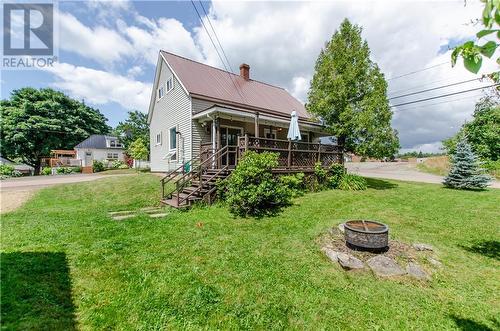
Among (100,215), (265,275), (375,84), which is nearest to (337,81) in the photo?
(375,84)

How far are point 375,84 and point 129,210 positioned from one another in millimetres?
13105

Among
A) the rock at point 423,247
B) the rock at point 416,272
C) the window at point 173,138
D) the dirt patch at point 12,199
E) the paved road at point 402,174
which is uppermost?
the window at point 173,138

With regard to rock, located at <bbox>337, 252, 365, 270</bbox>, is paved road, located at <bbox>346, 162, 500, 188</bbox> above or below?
above

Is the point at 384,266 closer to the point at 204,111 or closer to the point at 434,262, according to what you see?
the point at 434,262

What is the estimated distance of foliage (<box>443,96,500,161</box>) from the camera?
68.4 ft

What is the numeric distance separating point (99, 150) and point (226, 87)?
2785 cm

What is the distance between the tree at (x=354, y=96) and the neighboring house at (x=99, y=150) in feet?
107

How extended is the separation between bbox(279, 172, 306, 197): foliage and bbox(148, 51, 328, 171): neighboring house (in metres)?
2.45

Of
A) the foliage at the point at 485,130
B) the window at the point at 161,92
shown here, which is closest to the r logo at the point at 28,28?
the window at the point at 161,92

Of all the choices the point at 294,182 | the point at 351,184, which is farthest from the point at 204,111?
the point at 351,184

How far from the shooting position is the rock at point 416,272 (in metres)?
3.58

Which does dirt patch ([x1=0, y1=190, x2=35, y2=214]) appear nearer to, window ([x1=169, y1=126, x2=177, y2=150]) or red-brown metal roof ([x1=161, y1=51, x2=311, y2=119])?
window ([x1=169, y1=126, x2=177, y2=150])

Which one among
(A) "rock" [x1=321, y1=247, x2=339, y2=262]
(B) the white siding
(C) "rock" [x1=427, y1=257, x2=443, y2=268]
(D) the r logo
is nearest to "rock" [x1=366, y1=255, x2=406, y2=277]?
(A) "rock" [x1=321, y1=247, x2=339, y2=262]

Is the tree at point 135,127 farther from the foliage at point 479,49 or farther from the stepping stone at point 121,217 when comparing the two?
the foliage at point 479,49
